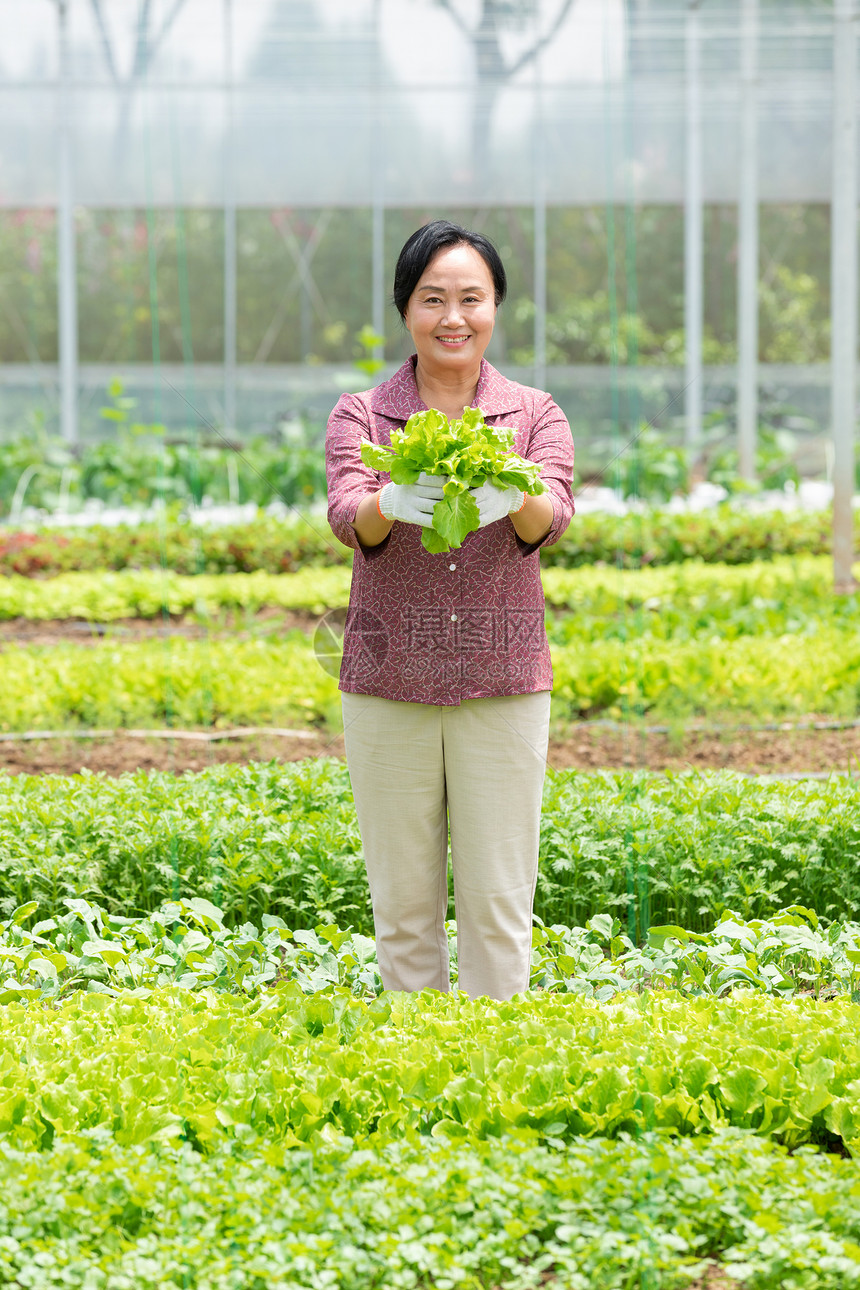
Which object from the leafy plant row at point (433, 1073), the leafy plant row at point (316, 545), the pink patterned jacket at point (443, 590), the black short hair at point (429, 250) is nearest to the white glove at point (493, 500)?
the pink patterned jacket at point (443, 590)

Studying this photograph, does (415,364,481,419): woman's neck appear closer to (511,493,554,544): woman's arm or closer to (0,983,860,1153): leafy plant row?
(511,493,554,544): woman's arm

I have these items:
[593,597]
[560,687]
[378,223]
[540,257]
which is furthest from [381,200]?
[560,687]

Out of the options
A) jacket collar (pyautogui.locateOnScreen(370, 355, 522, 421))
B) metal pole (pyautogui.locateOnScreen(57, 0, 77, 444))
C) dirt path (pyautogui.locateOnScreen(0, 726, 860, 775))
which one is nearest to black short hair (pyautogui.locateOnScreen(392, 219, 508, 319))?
jacket collar (pyautogui.locateOnScreen(370, 355, 522, 421))

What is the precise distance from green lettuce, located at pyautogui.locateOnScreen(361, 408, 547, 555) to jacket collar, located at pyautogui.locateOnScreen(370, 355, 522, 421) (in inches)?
9.6

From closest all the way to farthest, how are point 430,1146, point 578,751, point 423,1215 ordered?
1. point 423,1215
2. point 430,1146
3. point 578,751

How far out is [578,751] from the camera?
5.07 metres

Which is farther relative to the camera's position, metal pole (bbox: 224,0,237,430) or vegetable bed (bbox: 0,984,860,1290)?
metal pole (bbox: 224,0,237,430)

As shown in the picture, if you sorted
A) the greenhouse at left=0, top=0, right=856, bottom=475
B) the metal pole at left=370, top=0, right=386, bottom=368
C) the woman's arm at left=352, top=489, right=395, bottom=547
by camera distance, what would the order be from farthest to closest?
the metal pole at left=370, top=0, right=386, bottom=368 < the greenhouse at left=0, top=0, right=856, bottom=475 < the woman's arm at left=352, top=489, right=395, bottom=547

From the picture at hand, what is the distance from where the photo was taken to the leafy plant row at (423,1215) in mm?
1791

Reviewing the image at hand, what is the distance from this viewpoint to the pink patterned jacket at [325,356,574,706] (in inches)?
92.5

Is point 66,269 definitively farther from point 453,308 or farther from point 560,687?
point 453,308

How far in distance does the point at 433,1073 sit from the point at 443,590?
81 cm

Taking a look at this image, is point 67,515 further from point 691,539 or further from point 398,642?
point 398,642

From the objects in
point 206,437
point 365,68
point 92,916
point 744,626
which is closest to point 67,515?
point 206,437
